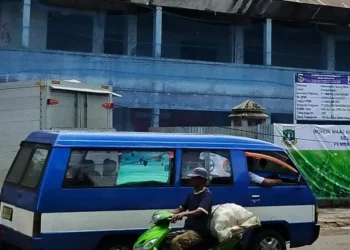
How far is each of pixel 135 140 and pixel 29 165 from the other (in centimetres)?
135

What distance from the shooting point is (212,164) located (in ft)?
24.0

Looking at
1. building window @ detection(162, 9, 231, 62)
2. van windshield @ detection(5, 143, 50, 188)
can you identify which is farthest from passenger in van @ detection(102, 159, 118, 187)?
building window @ detection(162, 9, 231, 62)

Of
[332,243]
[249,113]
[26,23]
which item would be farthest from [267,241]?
[26,23]

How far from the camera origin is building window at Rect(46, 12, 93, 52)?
73.2 ft

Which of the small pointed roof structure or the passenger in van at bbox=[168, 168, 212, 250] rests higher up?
the small pointed roof structure

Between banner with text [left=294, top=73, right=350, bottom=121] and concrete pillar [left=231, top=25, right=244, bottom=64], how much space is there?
719cm

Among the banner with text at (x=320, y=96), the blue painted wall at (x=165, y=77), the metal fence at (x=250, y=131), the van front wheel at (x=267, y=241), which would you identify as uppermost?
the blue painted wall at (x=165, y=77)

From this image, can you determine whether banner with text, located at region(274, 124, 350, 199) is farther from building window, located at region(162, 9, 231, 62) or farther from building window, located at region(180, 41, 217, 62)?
building window, located at region(180, 41, 217, 62)

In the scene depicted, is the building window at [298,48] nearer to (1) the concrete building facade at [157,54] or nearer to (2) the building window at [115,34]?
(1) the concrete building facade at [157,54]

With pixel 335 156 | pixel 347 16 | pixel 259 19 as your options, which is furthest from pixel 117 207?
pixel 347 16

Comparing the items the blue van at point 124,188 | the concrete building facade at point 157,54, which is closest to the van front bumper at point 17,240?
the blue van at point 124,188

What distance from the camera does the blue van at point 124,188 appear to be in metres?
6.30

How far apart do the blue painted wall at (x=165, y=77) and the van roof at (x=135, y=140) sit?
12736 mm

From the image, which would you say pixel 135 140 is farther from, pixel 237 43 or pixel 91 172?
pixel 237 43
